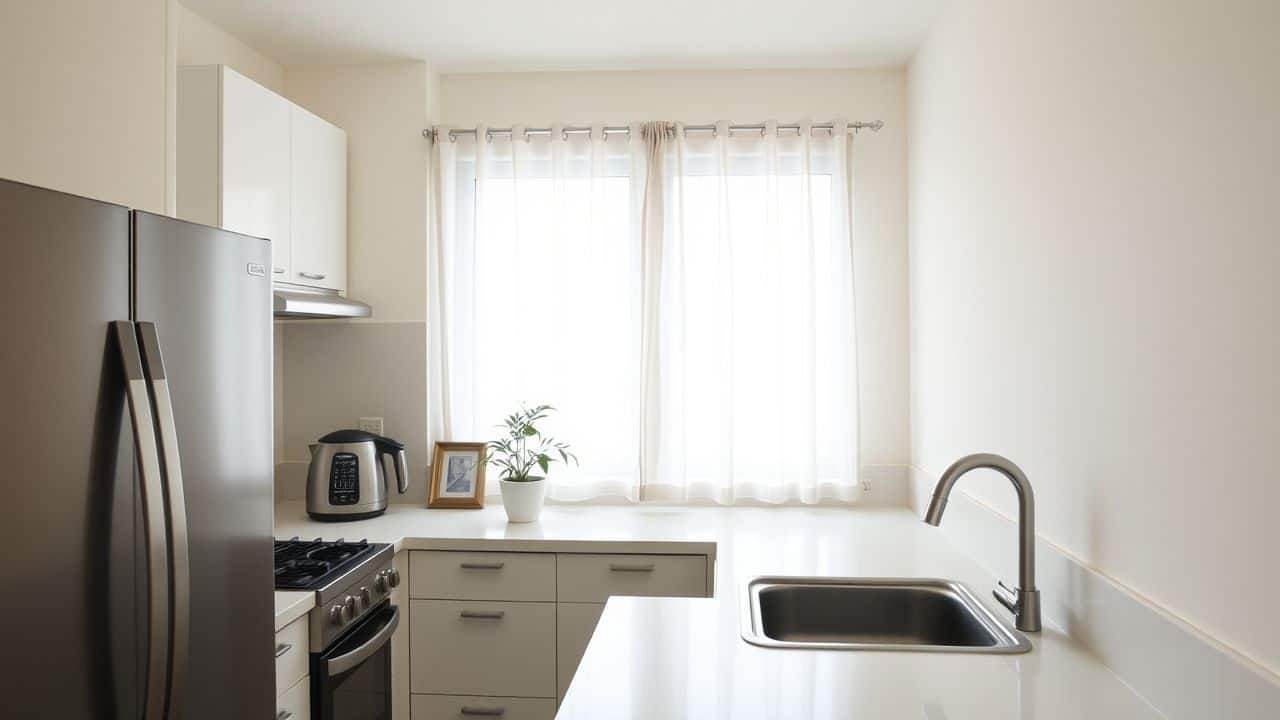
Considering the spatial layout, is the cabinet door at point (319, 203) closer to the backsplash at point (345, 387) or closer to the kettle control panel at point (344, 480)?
the backsplash at point (345, 387)

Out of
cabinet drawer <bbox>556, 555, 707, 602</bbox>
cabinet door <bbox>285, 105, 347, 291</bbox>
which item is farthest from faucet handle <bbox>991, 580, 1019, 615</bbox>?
cabinet door <bbox>285, 105, 347, 291</bbox>

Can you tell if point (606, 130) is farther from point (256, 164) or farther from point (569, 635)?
point (569, 635)

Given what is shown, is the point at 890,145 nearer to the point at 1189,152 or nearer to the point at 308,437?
the point at 1189,152

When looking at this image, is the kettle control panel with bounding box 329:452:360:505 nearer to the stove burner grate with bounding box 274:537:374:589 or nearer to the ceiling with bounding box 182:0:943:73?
the stove burner grate with bounding box 274:537:374:589

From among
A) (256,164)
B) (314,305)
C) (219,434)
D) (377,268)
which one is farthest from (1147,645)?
(377,268)

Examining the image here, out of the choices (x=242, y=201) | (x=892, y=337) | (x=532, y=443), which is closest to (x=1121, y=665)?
(x=892, y=337)

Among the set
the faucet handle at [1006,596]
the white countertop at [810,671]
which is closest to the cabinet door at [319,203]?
the white countertop at [810,671]

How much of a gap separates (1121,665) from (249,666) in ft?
5.14

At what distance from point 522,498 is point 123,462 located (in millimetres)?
1642

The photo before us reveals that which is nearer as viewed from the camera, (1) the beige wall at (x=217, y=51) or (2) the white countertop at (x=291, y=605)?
(2) the white countertop at (x=291, y=605)

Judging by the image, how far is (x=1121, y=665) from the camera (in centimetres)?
137

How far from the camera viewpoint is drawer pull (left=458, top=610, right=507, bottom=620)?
248 centimetres

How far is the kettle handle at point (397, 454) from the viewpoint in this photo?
2.75 meters

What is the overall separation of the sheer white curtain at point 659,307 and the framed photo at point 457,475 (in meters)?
0.09
